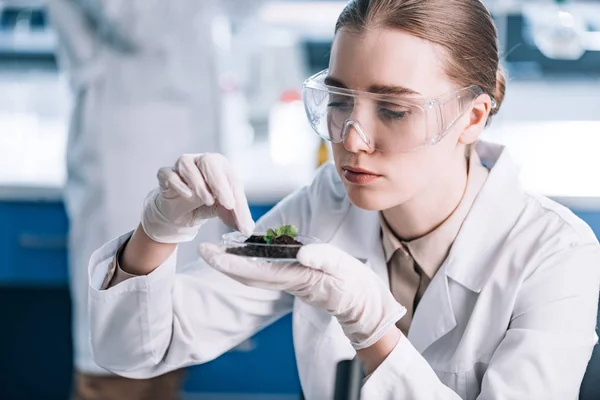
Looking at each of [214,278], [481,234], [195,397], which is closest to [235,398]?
[195,397]

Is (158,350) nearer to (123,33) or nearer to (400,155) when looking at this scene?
(400,155)

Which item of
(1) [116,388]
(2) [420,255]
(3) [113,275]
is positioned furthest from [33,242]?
(2) [420,255]

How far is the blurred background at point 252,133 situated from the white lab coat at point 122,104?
0.38ft

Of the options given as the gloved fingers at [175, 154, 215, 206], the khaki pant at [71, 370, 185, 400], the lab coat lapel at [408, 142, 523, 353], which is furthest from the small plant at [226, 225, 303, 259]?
the khaki pant at [71, 370, 185, 400]

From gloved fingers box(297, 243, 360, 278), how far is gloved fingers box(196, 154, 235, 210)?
0.19 metres

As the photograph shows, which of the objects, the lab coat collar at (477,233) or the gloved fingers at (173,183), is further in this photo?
the lab coat collar at (477,233)

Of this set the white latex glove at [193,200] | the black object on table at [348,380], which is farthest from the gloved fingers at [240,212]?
the black object on table at [348,380]

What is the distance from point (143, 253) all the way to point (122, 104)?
118cm

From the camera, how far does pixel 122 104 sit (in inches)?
103

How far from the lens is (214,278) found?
165cm

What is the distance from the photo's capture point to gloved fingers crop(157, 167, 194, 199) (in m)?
1.42

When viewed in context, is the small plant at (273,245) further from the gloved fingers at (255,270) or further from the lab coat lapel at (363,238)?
the lab coat lapel at (363,238)

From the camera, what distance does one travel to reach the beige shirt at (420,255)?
Answer: 161 centimetres

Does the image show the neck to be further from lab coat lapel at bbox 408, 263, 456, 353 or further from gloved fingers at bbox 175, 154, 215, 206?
gloved fingers at bbox 175, 154, 215, 206
